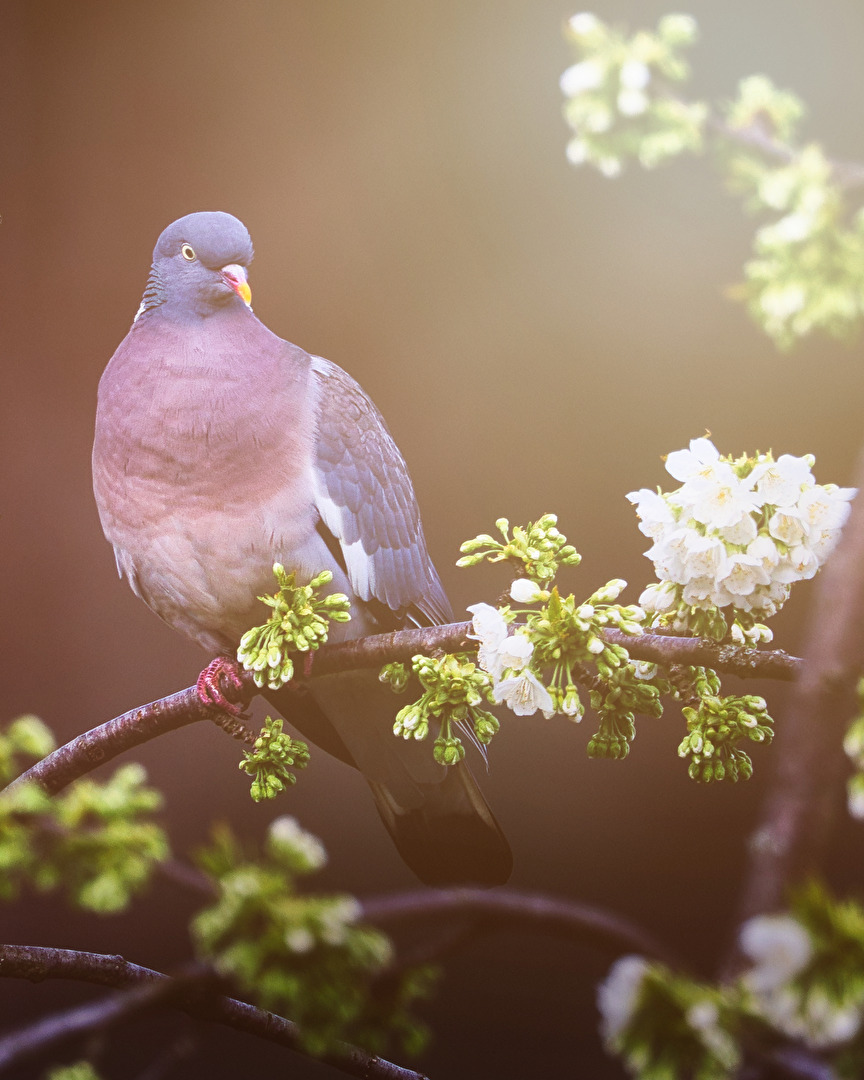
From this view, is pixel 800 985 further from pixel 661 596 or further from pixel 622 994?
pixel 661 596

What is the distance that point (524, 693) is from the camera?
1075 mm

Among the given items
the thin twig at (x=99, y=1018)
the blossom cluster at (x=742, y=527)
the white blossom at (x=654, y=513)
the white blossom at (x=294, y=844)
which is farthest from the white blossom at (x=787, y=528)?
the thin twig at (x=99, y=1018)

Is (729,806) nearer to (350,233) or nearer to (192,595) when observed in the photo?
(192,595)

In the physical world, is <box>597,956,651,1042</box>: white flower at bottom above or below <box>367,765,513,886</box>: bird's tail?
above

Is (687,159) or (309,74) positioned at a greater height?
(309,74)

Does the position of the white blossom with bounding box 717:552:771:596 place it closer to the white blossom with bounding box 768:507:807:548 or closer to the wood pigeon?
the white blossom with bounding box 768:507:807:548

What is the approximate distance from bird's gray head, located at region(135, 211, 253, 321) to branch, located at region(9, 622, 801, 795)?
604 mm

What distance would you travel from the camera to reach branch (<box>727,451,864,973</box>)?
2.60 ft

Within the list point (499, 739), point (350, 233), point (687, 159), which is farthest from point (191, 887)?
point (687, 159)

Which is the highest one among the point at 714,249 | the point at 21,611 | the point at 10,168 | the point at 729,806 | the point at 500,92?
the point at 500,92

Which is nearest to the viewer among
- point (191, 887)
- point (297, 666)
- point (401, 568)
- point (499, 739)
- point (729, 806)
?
point (191, 887)

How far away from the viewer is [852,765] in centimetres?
90

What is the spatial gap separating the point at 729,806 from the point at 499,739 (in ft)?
1.44

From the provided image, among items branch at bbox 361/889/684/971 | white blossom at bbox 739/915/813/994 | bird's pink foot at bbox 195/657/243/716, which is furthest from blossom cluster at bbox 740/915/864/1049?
bird's pink foot at bbox 195/657/243/716
